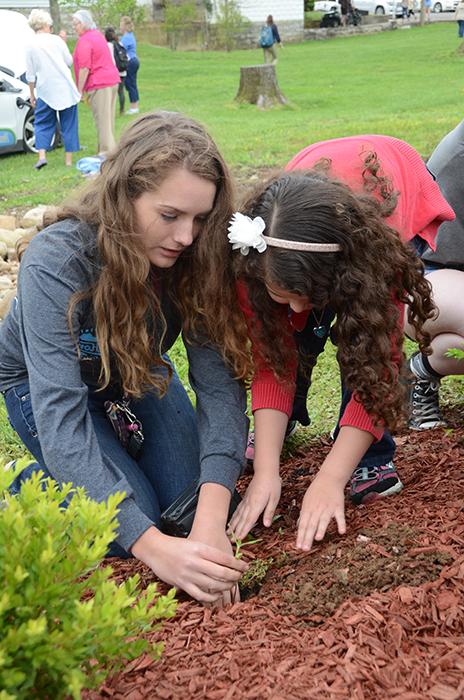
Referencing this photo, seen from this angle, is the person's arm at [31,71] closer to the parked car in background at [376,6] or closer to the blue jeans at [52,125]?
the blue jeans at [52,125]

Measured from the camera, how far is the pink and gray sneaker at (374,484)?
3.17 meters

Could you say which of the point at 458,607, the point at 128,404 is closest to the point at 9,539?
the point at 458,607

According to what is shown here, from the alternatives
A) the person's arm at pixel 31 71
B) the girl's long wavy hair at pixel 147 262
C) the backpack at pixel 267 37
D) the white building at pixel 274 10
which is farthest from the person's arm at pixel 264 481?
the white building at pixel 274 10

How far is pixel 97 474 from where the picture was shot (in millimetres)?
2609

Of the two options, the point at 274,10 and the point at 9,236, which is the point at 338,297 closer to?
the point at 9,236

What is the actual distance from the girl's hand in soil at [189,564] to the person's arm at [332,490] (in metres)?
0.36

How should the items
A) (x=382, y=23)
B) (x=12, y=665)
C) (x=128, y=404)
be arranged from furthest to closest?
(x=382, y=23) → (x=128, y=404) → (x=12, y=665)

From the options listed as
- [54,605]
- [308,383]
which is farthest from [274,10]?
[54,605]

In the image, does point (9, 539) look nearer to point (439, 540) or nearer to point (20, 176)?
point (439, 540)

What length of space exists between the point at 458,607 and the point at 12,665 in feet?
3.80

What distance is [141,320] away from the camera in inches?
114

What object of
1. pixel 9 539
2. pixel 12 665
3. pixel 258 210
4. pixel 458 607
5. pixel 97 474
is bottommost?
pixel 458 607

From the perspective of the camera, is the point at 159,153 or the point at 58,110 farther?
the point at 58,110

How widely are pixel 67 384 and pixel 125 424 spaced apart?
0.67 m
